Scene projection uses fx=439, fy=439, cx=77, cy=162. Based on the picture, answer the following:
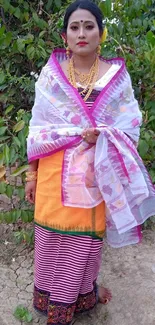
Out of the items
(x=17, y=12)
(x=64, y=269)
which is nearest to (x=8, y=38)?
(x=17, y=12)

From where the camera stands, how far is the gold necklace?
193 centimetres

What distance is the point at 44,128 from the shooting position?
1966 millimetres

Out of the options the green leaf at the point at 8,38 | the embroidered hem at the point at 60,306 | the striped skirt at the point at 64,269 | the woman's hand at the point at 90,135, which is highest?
the green leaf at the point at 8,38

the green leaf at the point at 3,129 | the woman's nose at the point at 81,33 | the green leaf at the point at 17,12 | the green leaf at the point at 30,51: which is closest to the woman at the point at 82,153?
the woman's nose at the point at 81,33

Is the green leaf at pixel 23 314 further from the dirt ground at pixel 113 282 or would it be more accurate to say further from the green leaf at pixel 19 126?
the green leaf at pixel 19 126

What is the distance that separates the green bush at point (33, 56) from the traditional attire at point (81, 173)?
0.46m

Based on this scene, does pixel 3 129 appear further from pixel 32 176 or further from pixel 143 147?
pixel 143 147

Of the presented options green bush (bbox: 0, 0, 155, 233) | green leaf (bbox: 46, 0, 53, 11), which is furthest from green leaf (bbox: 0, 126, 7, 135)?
green leaf (bbox: 46, 0, 53, 11)

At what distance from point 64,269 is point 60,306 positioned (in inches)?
7.6

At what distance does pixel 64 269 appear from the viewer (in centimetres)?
213

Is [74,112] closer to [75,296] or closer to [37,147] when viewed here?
[37,147]

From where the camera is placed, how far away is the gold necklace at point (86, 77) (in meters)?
1.93

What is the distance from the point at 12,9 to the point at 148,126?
3.74 ft

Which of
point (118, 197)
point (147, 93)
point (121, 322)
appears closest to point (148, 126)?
point (147, 93)
